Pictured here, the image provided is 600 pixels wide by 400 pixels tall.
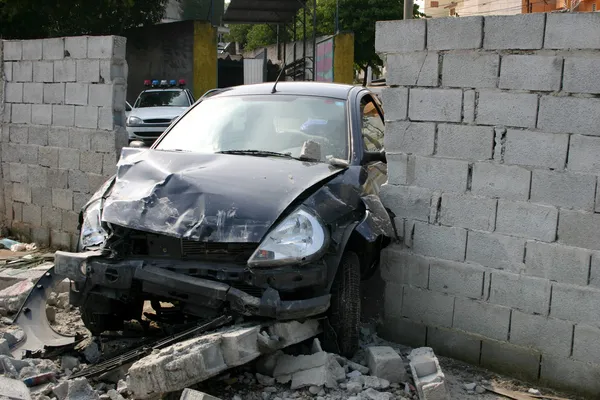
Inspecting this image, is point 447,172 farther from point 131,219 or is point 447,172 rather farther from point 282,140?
point 131,219

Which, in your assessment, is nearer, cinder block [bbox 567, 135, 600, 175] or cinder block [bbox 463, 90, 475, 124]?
cinder block [bbox 567, 135, 600, 175]

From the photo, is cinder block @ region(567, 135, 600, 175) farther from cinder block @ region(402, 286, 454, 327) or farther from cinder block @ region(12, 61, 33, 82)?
cinder block @ region(12, 61, 33, 82)

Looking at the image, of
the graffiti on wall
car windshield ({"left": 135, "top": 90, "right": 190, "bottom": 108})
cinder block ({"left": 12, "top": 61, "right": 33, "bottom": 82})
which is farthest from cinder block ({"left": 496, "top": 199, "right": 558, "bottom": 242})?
the graffiti on wall

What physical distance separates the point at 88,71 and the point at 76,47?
1.15 ft

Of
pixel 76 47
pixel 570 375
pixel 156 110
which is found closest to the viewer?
pixel 570 375

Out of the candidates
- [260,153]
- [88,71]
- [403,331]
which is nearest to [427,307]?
[403,331]

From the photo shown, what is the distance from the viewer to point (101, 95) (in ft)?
24.6

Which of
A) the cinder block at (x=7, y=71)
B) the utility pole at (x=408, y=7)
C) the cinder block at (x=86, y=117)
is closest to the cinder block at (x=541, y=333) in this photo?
the cinder block at (x=86, y=117)

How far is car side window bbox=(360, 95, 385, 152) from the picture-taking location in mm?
5484

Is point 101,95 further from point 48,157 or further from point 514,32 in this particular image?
point 514,32

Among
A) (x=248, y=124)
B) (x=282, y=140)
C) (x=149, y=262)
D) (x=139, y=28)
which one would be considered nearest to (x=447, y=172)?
(x=282, y=140)

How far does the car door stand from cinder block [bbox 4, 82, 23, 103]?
4651mm

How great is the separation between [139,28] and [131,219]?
71.9ft

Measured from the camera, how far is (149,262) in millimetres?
4238
